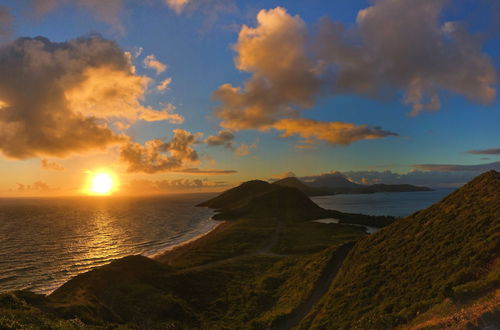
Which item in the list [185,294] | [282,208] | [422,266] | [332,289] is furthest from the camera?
[282,208]

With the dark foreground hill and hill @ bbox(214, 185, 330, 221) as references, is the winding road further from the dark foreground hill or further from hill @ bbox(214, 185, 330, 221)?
hill @ bbox(214, 185, 330, 221)

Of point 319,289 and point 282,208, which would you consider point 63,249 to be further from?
point 282,208

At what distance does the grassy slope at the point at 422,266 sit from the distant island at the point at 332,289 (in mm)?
105

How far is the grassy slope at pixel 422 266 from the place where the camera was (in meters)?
19.0

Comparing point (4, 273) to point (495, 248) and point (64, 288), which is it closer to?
point (64, 288)

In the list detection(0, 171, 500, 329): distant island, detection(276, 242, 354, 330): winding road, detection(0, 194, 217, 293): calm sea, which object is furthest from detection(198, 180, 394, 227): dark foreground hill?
detection(276, 242, 354, 330): winding road

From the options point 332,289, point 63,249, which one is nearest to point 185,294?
point 332,289

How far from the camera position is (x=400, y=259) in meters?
28.5

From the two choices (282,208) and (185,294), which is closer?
(185,294)

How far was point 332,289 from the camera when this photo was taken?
3030 cm

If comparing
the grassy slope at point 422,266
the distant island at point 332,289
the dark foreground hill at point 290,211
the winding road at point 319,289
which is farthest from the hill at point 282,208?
the grassy slope at point 422,266

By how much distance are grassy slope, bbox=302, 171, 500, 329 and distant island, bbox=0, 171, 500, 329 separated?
11 centimetres

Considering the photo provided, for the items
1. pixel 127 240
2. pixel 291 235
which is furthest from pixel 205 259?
pixel 127 240

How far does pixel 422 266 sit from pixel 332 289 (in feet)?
32.8
